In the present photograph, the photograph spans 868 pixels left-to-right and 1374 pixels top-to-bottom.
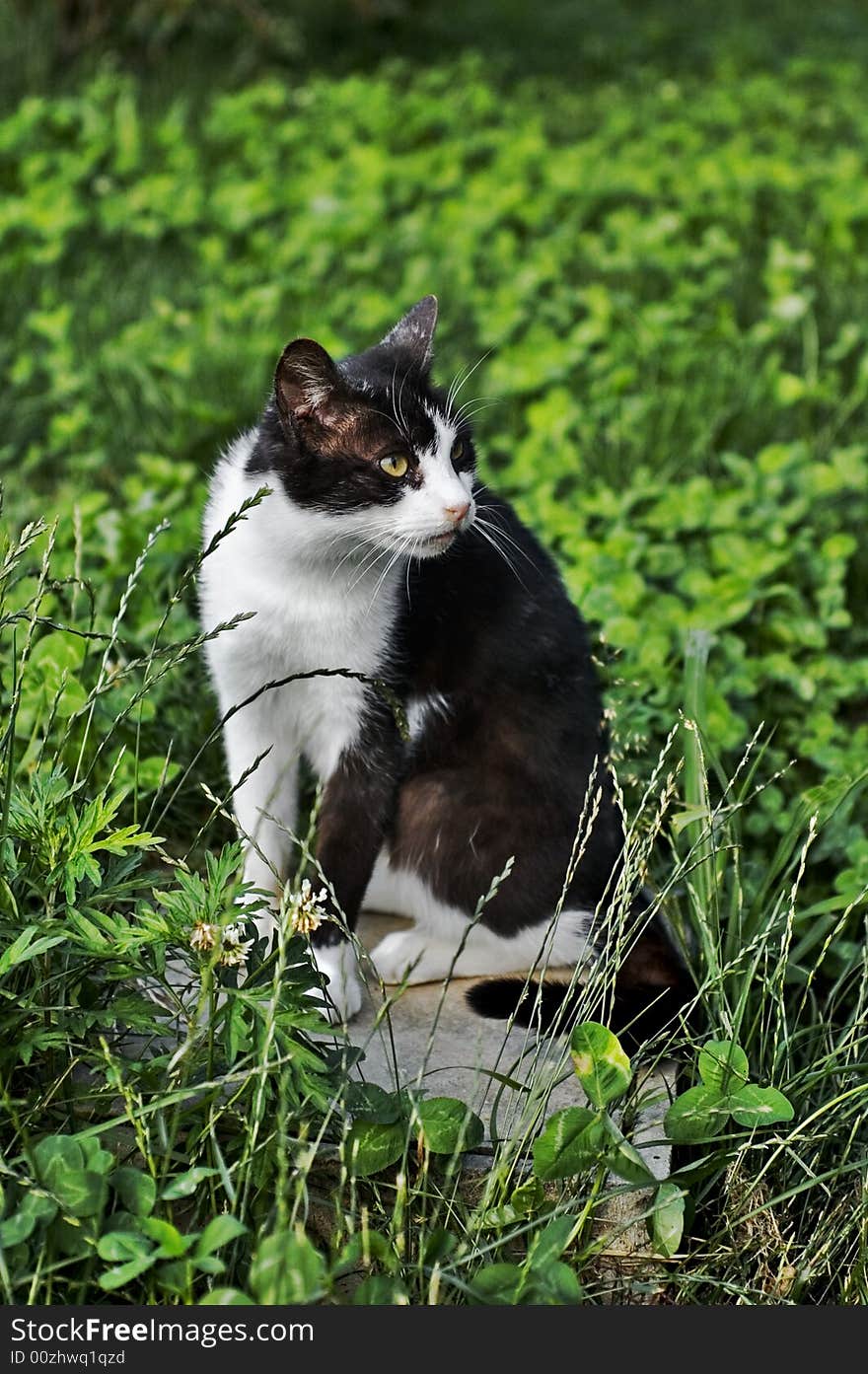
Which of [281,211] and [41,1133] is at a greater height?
[281,211]

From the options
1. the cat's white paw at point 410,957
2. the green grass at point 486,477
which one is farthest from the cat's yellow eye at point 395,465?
the cat's white paw at point 410,957

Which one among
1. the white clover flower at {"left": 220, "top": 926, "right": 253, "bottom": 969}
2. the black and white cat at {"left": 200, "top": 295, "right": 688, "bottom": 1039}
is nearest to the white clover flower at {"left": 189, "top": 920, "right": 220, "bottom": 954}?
the white clover flower at {"left": 220, "top": 926, "right": 253, "bottom": 969}

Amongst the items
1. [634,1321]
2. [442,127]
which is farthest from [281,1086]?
[442,127]

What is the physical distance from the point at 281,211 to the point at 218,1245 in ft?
15.9

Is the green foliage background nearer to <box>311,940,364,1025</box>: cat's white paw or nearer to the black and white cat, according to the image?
the black and white cat

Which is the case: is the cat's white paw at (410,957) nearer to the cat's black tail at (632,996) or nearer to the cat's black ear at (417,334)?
the cat's black tail at (632,996)

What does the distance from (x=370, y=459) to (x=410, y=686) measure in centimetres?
38

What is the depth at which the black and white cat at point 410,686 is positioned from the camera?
2244 millimetres

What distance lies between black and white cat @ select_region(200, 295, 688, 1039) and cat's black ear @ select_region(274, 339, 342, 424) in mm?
12

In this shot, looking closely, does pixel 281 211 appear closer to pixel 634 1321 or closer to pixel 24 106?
pixel 24 106

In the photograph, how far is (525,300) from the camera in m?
5.12

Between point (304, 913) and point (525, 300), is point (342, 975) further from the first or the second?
point (525, 300)

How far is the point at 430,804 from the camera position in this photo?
8.04 feet

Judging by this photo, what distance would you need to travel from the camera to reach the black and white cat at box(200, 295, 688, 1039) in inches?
88.4
